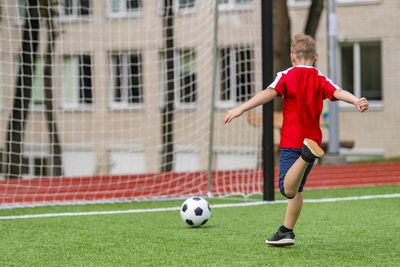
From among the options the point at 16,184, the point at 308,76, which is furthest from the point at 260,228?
the point at 16,184

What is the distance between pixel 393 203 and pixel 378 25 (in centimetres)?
1387

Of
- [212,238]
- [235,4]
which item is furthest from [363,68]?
[212,238]

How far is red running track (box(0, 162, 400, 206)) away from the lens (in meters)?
9.28

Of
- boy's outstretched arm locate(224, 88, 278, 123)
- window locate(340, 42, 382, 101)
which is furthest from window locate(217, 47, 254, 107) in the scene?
window locate(340, 42, 382, 101)

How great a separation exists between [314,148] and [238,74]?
557 cm

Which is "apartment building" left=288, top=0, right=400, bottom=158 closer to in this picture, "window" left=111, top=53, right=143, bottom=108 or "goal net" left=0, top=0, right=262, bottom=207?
"goal net" left=0, top=0, right=262, bottom=207

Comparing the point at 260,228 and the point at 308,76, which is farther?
the point at 260,228

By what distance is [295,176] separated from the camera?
4.91m

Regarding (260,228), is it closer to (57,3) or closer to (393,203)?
(393,203)

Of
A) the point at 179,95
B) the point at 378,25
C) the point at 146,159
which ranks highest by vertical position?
the point at 378,25

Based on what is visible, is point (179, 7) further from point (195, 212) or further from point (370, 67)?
point (370, 67)

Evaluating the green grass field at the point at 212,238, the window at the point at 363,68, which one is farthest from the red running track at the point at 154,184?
the window at the point at 363,68

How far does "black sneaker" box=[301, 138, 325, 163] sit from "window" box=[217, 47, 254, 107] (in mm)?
4982

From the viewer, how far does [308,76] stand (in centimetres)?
511
